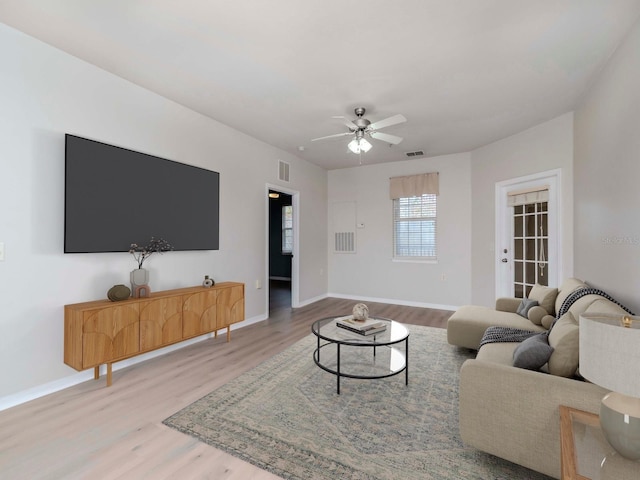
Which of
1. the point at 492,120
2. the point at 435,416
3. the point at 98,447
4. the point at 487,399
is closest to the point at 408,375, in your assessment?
the point at 435,416

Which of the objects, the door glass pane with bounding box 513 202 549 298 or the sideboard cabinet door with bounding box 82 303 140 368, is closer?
the sideboard cabinet door with bounding box 82 303 140 368

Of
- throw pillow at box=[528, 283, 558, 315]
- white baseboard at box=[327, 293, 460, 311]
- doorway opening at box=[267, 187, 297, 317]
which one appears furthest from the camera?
doorway opening at box=[267, 187, 297, 317]

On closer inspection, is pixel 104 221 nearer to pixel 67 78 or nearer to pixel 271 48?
pixel 67 78

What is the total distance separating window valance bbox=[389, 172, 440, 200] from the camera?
5.55 meters

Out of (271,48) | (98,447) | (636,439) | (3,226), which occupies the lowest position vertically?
(98,447)

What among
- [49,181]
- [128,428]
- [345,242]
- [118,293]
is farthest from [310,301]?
[49,181]

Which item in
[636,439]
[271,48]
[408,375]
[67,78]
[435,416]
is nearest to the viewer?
[636,439]

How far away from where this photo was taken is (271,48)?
245cm

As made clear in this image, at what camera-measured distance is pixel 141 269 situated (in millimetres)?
2965

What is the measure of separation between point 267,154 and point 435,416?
408 centimetres

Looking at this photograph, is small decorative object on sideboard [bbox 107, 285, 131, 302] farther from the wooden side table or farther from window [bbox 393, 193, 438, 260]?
window [bbox 393, 193, 438, 260]

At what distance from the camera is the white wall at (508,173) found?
146 inches

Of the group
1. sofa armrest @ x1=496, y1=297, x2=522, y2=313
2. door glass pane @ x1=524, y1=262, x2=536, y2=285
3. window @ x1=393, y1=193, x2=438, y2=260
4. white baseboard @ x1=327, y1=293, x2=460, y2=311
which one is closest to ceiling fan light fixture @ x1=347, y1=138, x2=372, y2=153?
sofa armrest @ x1=496, y1=297, x2=522, y2=313

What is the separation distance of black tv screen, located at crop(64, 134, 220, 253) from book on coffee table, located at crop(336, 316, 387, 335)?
1.96 m
